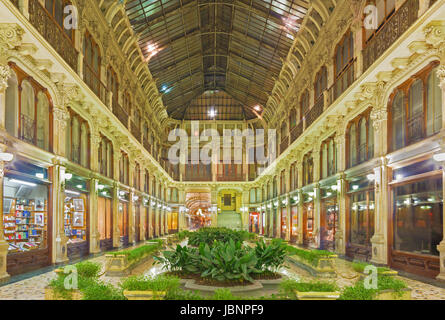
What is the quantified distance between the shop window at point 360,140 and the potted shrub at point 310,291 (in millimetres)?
8968

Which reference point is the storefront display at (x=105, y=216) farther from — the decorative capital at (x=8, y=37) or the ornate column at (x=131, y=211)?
the decorative capital at (x=8, y=37)

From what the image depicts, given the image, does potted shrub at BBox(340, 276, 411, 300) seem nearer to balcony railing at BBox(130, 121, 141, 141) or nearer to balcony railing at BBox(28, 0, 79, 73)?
balcony railing at BBox(28, 0, 79, 73)

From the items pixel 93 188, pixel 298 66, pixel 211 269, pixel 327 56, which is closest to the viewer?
pixel 211 269

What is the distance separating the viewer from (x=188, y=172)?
145 ft

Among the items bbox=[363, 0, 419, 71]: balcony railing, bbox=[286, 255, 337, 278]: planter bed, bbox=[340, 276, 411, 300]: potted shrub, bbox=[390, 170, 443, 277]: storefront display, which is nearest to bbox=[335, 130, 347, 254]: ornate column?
bbox=[390, 170, 443, 277]: storefront display

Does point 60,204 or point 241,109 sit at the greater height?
point 241,109

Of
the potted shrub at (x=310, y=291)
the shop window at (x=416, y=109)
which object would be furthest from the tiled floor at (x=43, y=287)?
the shop window at (x=416, y=109)

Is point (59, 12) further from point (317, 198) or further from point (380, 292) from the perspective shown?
point (317, 198)

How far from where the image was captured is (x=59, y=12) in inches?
516

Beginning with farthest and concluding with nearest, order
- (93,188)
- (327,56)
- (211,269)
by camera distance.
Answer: (327,56) → (93,188) → (211,269)

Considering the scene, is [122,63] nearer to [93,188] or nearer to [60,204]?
[93,188]

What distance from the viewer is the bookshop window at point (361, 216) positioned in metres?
13.8

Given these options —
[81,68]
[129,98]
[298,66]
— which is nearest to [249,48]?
[298,66]
